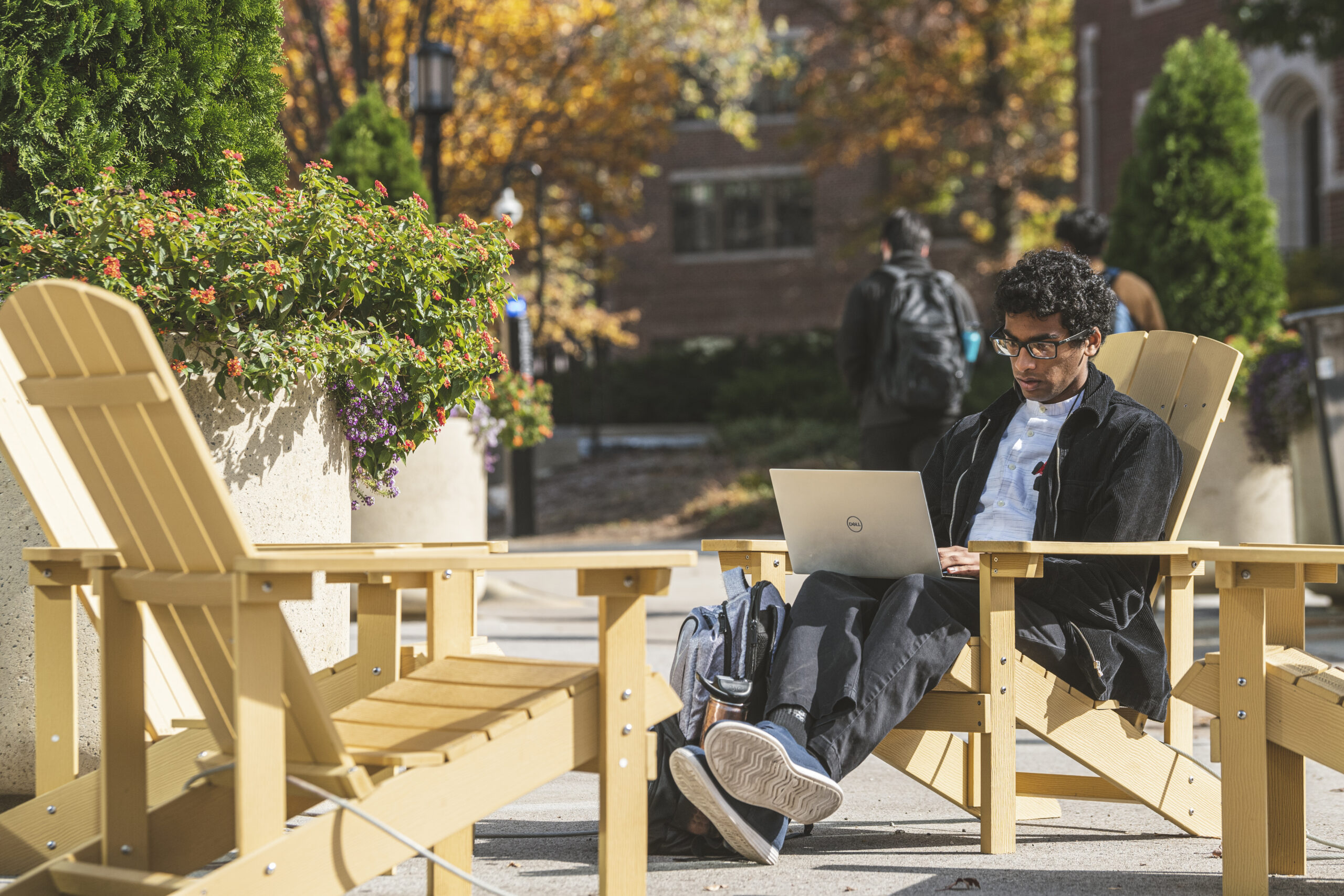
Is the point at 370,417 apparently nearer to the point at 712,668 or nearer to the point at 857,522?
the point at 712,668

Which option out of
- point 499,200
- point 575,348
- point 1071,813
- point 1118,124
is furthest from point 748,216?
point 1071,813

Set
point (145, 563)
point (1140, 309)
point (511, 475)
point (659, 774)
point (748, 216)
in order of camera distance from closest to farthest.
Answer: point (145, 563) → point (659, 774) → point (1140, 309) → point (511, 475) → point (748, 216)

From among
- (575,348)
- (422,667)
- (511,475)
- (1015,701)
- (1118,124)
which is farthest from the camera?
(1118,124)

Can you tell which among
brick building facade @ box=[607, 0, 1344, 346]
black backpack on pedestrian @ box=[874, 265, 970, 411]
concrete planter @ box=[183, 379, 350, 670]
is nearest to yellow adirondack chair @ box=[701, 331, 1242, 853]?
concrete planter @ box=[183, 379, 350, 670]

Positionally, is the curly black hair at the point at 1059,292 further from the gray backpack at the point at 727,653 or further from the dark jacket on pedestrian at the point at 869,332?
the dark jacket on pedestrian at the point at 869,332

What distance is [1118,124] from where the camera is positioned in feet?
78.1

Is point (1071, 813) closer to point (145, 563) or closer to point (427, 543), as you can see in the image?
point (427, 543)

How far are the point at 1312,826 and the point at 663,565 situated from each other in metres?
2.22

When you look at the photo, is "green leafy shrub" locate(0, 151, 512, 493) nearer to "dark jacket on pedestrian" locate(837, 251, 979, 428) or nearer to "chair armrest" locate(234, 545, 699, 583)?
"chair armrest" locate(234, 545, 699, 583)

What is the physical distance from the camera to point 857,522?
3.70 m

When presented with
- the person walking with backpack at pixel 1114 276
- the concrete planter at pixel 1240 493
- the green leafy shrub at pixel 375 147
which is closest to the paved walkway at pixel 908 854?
the person walking with backpack at pixel 1114 276

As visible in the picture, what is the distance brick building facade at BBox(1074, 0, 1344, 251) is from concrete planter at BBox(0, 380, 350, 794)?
1747 centimetres

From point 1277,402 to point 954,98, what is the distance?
53.2 ft

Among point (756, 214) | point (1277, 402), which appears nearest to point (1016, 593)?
point (1277, 402)
